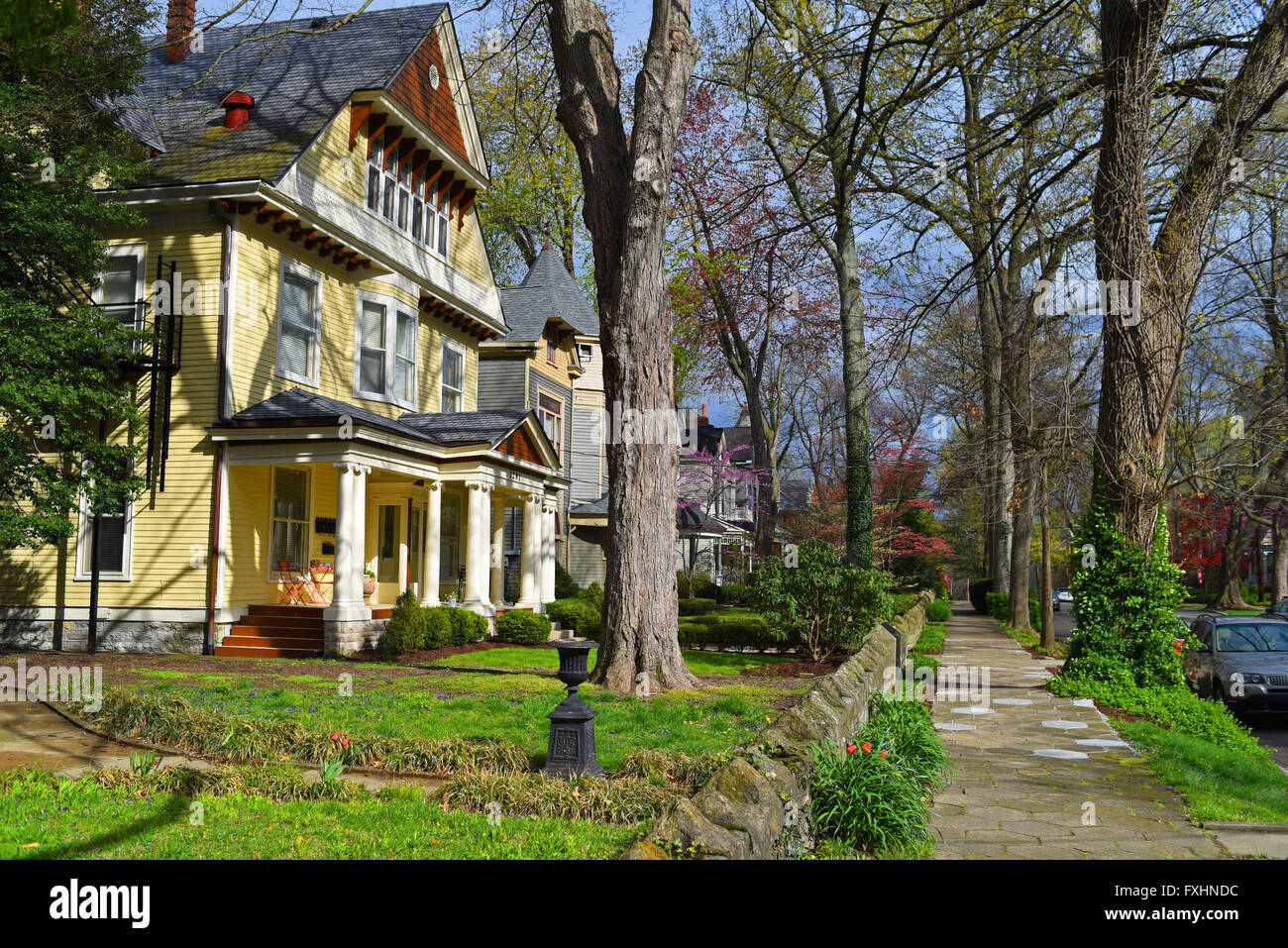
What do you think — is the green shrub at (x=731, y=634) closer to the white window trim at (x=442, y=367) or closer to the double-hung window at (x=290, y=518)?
the double-hung window at (x=290, y=518)

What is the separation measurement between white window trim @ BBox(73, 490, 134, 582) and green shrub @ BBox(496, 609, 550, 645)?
6.91 metres

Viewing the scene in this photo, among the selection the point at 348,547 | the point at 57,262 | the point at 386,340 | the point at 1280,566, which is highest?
the point at 57,262

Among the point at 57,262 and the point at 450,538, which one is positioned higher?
the point at 57,262

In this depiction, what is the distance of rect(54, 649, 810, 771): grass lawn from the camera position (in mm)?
8375

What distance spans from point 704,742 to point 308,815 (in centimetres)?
322

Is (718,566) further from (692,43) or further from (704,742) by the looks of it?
(704,742)

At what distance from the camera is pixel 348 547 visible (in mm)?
16750

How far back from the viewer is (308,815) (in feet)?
19.5

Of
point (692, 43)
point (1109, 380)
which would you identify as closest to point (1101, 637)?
point (1109, 380)

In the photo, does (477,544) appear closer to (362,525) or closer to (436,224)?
(362,525)

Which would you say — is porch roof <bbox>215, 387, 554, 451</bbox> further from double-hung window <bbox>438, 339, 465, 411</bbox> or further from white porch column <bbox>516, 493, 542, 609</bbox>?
white porch column <bbox>516, 493, 542, 609</bbox>

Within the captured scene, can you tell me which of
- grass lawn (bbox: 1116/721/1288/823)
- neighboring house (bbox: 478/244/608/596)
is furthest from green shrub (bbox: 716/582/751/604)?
grass lawn (bbox: 1116/721/1288/823)

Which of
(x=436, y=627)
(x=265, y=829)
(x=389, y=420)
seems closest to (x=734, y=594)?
(x=389, y=420)

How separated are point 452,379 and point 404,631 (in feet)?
29.1
